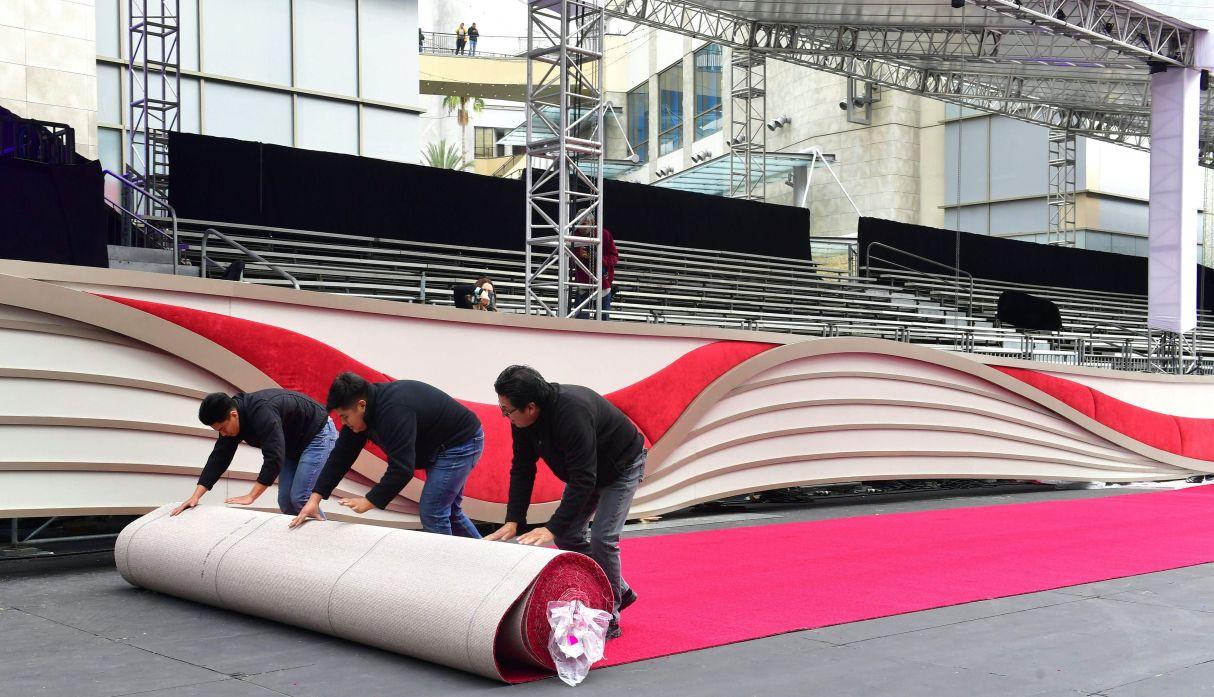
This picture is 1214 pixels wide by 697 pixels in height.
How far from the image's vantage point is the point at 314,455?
739 centimetres

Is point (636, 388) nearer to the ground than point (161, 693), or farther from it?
farther from it

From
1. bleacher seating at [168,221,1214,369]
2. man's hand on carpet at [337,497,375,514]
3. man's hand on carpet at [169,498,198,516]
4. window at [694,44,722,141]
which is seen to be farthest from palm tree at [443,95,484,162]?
man's hand on carpet at [337,497,375,514]

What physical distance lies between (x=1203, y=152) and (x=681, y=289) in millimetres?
19167

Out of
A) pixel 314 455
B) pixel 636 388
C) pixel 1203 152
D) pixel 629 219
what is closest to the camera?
pixel 314 455

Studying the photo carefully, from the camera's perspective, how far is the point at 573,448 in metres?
5.39

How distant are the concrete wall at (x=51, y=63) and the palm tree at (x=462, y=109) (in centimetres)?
4680

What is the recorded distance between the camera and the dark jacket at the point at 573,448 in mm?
5402

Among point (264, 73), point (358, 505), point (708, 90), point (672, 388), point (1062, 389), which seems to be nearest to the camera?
point (358, 505)

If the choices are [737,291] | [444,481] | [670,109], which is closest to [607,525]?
[444,481]

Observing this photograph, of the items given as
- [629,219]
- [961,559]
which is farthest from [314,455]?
[629,219]

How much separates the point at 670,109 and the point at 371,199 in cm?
2932

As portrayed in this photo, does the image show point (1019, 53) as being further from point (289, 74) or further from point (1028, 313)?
point (289, 74)

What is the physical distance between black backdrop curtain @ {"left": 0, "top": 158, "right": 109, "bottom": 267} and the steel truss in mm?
13355

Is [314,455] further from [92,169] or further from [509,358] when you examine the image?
[92,169]
